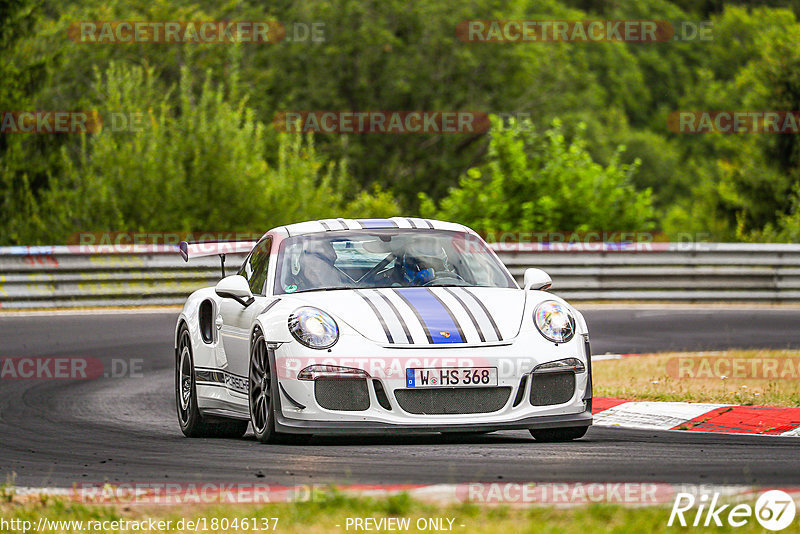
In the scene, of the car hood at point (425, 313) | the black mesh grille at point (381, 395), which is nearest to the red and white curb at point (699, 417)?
the car hood at point (425, 313)

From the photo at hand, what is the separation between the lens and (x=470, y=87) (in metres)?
54.8

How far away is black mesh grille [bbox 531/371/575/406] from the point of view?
25.9ft

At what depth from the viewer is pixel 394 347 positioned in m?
7.73

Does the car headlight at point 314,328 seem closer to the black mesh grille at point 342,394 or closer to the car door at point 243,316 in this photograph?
the black mesh grille at point 342,394

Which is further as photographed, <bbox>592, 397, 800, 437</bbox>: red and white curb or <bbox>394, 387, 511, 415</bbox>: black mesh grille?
<bbox>592, 397, 800, 437</bbox>: red and white curb

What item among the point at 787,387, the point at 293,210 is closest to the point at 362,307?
the point at 787,387

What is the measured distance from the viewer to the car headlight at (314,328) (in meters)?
7.84

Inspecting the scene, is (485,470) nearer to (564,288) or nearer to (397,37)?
(564,288)

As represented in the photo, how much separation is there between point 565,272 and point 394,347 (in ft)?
45.3

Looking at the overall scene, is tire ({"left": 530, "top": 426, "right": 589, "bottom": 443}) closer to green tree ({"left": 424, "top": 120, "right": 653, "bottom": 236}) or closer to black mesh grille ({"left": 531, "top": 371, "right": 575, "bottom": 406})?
black mesh grille ({"left": 531, "top": 371, "right": 575, "bottom": 406})

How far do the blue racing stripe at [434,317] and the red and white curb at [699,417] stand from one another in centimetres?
195

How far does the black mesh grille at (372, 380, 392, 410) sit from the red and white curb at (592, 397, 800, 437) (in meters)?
2.26

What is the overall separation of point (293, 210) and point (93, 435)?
1843cm

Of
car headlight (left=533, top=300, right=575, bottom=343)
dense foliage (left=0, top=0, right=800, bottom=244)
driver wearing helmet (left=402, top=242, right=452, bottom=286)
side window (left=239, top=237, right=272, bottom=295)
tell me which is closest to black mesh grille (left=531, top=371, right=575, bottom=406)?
car headlight (left=533, top=300, right=575, bottom=343)
